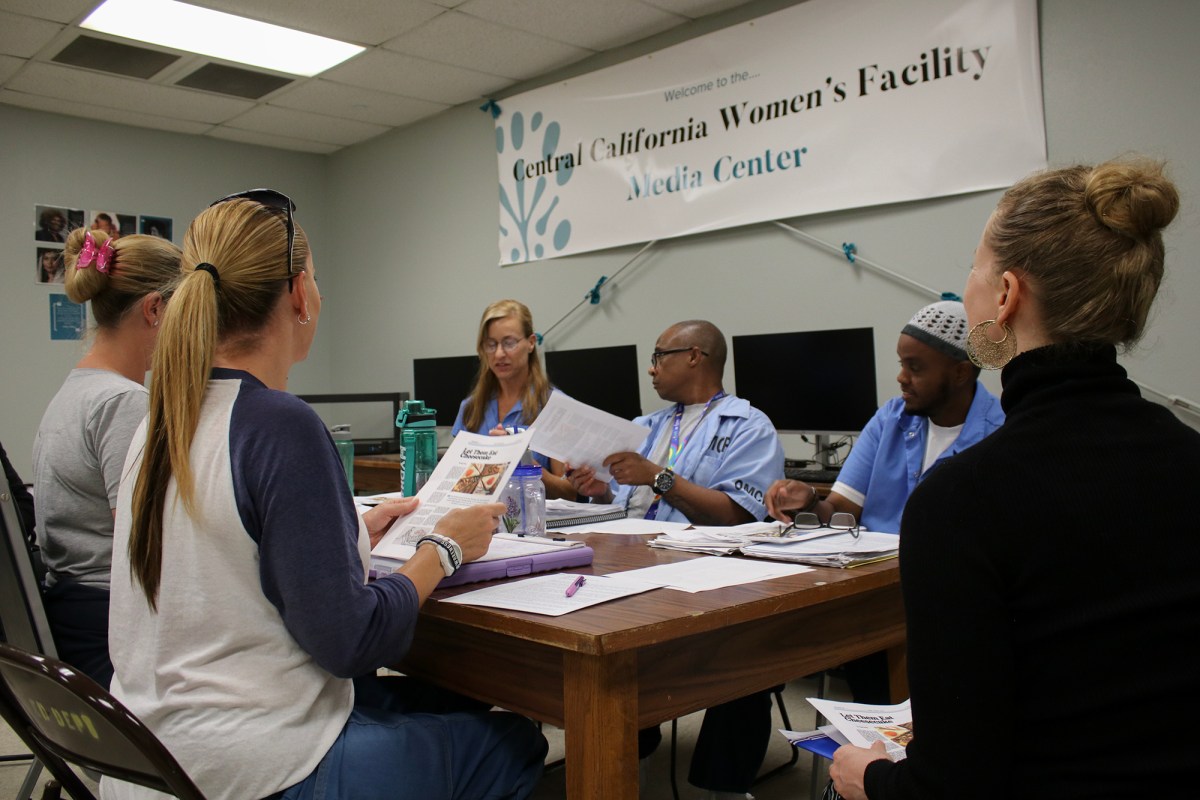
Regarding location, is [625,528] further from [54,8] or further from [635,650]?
[54,8]

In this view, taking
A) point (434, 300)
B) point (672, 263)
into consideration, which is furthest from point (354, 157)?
point (672, 263)

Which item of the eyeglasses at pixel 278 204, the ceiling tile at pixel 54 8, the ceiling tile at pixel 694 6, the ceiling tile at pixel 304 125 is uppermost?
the ceiling tile at pixel 54 8

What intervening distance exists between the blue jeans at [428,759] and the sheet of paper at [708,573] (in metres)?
0.29

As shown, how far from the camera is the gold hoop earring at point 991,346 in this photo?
1043mm

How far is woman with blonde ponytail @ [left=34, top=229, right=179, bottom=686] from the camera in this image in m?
1.79

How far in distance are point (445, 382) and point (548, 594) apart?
13.3 ft

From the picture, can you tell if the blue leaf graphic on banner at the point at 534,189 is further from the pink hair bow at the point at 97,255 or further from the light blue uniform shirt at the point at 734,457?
the pink hair bow at the point at 97,255

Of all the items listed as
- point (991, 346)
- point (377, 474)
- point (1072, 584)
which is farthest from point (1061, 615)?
point (377, 474)

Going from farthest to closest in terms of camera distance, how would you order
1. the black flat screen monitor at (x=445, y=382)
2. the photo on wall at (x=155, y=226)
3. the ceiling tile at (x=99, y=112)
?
the photo on wall at (x=155, y=226) < the ceiling tile at (x=99, y=112) < the black flat screen monitor at (x=445, y=382)

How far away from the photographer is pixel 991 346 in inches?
42.1

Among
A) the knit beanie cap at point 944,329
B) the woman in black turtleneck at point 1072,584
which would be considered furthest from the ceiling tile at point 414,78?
the woman in black turtleneck at point 1072,584

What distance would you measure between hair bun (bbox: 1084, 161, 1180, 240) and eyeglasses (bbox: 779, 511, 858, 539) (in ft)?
3.27

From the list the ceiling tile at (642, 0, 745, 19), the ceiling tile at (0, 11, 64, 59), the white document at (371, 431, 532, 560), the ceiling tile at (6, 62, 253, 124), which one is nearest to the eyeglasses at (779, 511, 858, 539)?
the white document at (371, 431, 532, 560)

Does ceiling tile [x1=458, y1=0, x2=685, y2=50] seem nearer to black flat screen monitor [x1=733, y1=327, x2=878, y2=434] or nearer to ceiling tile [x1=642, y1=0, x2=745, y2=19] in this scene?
ceiling tile [x1=642, y1=0, x2=745, y2=19]
